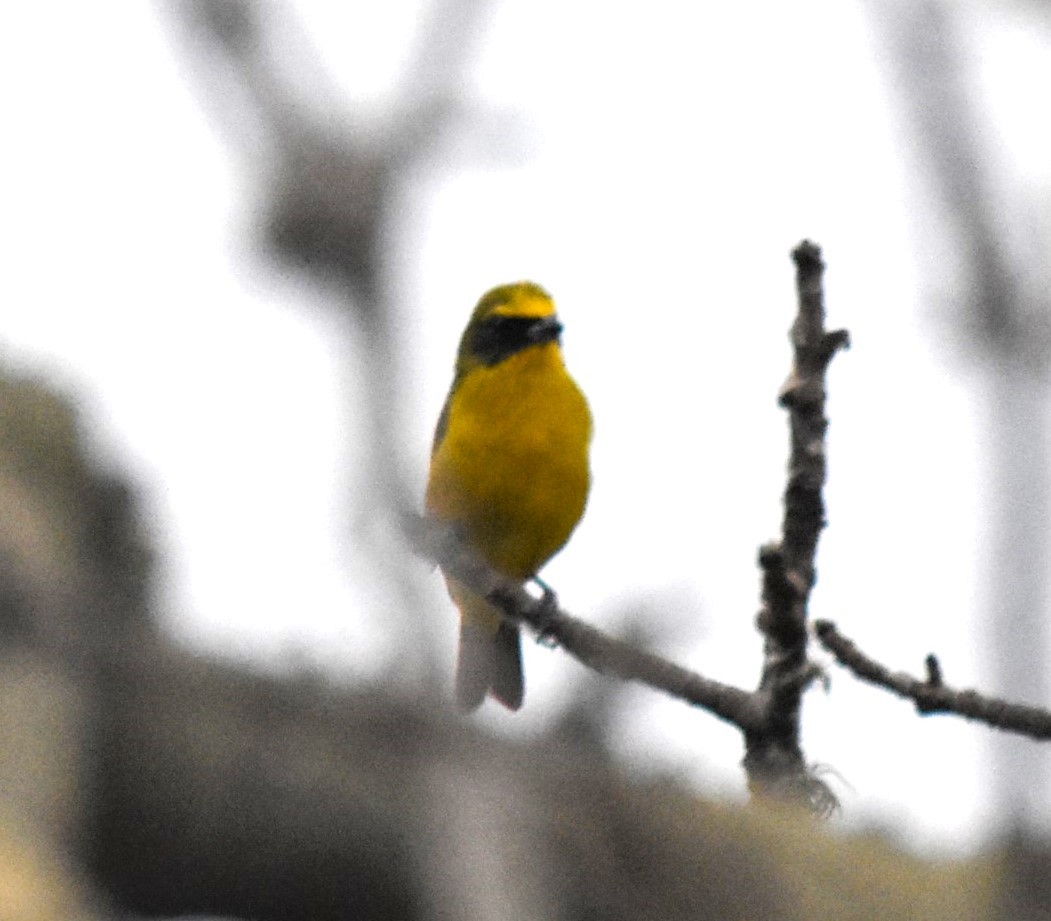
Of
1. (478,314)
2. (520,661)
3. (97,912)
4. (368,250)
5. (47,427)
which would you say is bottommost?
(97,912)

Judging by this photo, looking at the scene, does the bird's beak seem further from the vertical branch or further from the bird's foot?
the vertical branch

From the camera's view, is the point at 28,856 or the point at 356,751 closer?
the point at 28,856

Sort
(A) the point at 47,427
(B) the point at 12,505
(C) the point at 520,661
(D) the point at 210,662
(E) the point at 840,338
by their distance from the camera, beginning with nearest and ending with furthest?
(E) the point at 840,338
(C) the point at 520,661
(D) the point at 210,662
(B) the point at 12,505
(A) the point at 47,427

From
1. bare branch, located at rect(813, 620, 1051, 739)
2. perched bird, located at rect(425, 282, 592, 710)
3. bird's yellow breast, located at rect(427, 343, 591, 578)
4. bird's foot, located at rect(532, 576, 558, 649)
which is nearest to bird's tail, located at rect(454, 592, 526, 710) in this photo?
perched bird, located at rect(425, 282, 592, 710)

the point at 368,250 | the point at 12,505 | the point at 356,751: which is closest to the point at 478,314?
the point at 368,250

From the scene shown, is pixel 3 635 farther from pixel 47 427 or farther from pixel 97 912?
pixel 47 427

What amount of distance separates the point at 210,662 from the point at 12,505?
1799mm

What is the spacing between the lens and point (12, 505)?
854 centimetres

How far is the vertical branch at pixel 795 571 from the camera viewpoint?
286cm

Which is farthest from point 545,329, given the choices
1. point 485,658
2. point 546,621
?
point 546,621

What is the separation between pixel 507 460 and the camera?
5.60 m

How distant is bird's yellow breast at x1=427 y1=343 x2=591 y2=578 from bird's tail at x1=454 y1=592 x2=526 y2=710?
33 cm

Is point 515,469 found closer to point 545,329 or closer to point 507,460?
point 507,460

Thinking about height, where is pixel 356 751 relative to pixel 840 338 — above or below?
above
